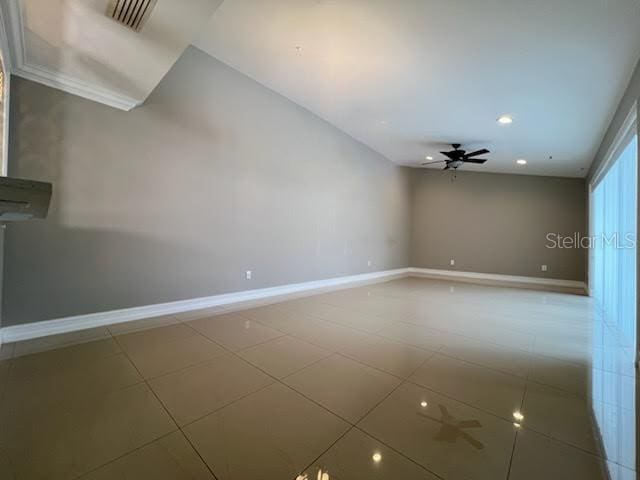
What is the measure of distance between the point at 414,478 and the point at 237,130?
4.16m

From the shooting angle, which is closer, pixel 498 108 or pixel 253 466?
pixel 253 466

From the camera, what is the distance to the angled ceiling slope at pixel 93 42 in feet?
5.99

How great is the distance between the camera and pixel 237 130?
3.94 meters

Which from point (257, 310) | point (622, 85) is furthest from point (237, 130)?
point (622, 85)

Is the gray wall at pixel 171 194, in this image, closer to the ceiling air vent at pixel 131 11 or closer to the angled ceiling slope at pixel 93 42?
the angled ceiling slope at pixel 93 42

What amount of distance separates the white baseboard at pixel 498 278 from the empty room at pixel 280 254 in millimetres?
1274

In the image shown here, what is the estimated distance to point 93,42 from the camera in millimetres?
2105

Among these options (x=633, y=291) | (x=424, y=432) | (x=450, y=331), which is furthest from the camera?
(x=450, y=331)

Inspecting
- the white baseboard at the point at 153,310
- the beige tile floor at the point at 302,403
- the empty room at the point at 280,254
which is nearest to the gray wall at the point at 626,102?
the empty room at the point at 280,254

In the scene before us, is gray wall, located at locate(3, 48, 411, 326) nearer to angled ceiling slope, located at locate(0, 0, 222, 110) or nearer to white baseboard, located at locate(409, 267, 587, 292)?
angled ceiling slope, located at locate(0, 0, 222, 110)

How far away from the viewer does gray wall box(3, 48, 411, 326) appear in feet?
8.30

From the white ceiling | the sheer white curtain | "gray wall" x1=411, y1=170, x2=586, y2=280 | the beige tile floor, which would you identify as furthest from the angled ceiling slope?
"gray wall" x1=411, y1=170, x2=586, y2=280

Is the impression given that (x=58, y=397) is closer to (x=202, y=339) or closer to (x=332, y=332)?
(x=202, y=339)

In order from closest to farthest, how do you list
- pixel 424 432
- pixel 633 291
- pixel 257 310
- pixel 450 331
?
1. pixel 424 432
2. pixel 633 291
3. pixel 450 331
4. pixel 257 310
